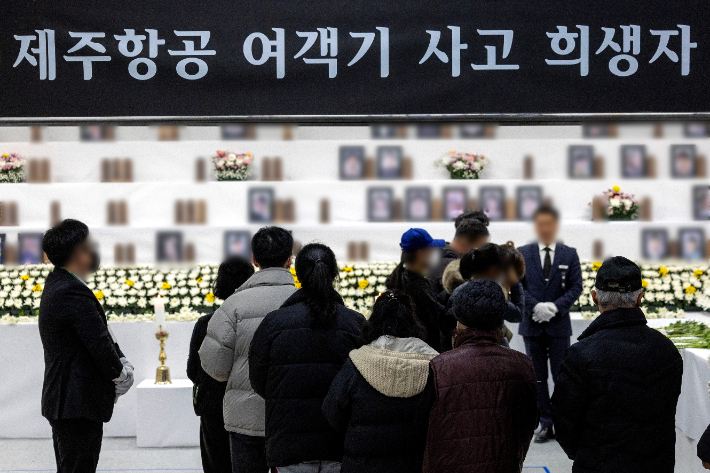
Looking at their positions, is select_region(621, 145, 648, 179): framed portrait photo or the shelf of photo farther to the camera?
select_region(621, 145, 648, 179): framed portrait photo

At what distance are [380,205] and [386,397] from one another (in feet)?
13.5

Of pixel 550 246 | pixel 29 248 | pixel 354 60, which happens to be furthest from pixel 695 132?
pixel 29 248

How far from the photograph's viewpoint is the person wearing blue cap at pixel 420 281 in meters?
3.39

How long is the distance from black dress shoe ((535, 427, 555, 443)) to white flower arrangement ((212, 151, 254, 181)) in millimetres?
3048

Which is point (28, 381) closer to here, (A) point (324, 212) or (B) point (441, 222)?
(A) point (324, 212)

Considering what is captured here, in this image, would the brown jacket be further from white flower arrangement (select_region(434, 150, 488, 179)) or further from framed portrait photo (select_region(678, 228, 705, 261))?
framed portrait photo (select_region(678, 228, 705, 261))

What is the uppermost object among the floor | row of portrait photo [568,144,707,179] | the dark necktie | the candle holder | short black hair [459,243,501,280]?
row of portrait photo [568,144,707,179]

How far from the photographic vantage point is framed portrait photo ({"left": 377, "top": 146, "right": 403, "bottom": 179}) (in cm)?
639

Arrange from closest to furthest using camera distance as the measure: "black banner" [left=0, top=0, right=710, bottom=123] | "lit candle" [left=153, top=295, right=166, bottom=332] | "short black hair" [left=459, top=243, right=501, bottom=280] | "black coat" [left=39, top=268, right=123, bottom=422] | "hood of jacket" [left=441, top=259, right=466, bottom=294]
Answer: "black banner" [left=0, top=0, right=710, bottom=123] < "black coat" [left=39, top=268, right=123, bottom=422] < "short black hair" [left=459, top=243, right=501, bottom=280] < "hood of jacket" [left=441, top=259, right=466, bottom=294] < "lit candle" [left=153, top=295, right=166, bottom=332]

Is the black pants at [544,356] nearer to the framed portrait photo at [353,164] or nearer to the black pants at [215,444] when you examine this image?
the framed portrait photo at [353,164]

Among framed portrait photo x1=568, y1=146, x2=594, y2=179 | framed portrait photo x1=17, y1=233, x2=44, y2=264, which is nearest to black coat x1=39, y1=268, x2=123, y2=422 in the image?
framed portrait photo x1=17, y1=233, x2=44, y2=264

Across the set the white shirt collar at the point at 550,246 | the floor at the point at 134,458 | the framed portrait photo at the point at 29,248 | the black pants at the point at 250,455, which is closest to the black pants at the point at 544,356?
the floor at the point at 134,458

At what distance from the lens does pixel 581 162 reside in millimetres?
6438

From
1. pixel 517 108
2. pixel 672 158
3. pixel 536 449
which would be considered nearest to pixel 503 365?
pixel 517 108
